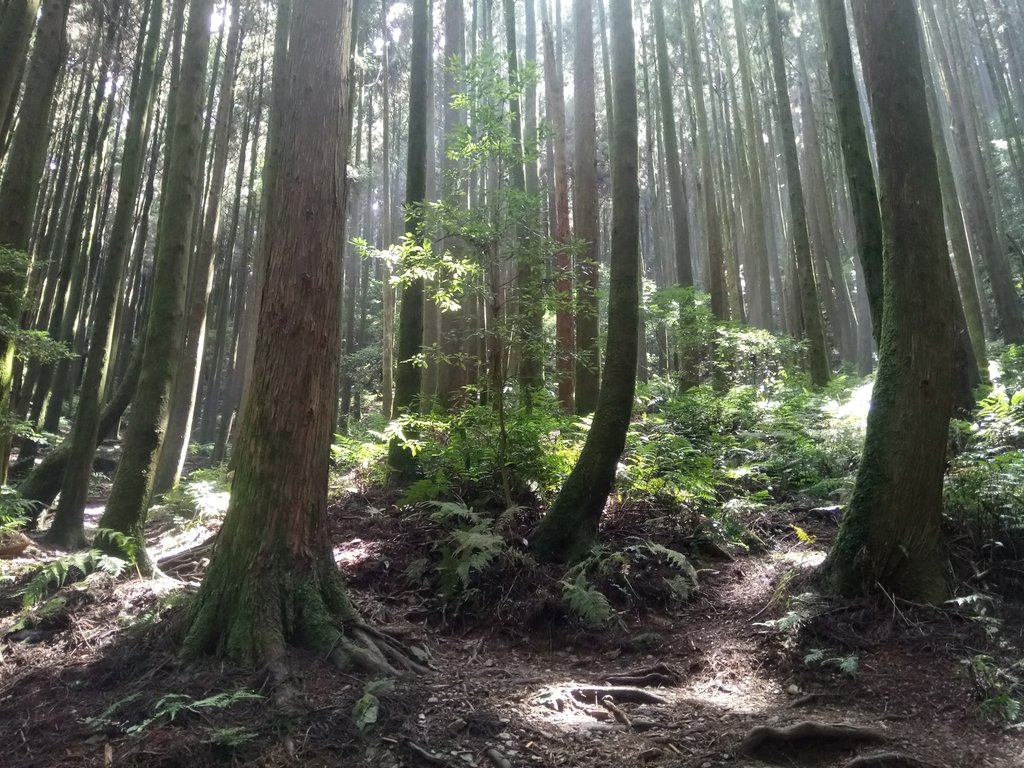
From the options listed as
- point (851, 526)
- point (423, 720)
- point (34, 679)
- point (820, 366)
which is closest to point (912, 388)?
point (851, 526)

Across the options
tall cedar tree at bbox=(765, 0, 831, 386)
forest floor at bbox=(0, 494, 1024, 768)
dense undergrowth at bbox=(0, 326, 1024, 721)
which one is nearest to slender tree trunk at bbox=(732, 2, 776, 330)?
tall cedar tree at bbox=(765, 0, 831, 386)

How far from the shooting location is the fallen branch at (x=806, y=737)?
3.35m

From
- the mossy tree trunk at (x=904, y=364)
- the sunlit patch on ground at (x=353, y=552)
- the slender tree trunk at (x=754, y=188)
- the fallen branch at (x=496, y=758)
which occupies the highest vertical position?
the slender tree trunk at (x=754, y=188)

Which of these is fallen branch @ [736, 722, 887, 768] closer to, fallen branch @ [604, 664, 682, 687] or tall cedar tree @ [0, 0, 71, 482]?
fallen branch @ [604, 664, 682, 687]

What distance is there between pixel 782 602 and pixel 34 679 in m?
5.44

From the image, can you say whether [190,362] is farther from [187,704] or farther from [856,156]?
[856,156]

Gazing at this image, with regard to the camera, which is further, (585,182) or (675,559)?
(585,182)

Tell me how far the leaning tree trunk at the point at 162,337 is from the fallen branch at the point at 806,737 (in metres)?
5.71

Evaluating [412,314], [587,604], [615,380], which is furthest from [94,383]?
[587,604]

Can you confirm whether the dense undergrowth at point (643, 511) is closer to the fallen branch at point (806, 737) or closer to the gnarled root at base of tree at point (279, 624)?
the fallen branch at point (806, 737)

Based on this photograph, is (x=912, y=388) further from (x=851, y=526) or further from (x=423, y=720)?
(x=423, y=720)

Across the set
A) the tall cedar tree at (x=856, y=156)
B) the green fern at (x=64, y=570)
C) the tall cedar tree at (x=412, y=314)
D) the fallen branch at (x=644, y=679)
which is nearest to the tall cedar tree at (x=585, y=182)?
the tall cedar tree at (x=412, y=314)

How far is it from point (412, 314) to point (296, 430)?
4416 mm

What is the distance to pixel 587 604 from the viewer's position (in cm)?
534
